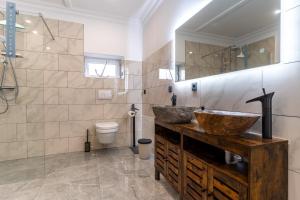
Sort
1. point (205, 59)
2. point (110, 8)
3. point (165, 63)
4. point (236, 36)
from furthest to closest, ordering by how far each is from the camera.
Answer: point (110, 8)
point (165, 63)
point (205, 59)
point (236, 36)

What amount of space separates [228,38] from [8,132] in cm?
323

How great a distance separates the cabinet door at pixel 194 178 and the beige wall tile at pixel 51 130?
2.44 m

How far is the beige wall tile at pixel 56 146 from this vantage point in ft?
9.71

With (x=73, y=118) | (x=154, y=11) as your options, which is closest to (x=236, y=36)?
(x=154, y=11)

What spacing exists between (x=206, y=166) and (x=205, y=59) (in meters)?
1.07

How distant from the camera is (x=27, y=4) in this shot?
9.13ft

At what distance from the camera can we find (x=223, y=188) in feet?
3.58

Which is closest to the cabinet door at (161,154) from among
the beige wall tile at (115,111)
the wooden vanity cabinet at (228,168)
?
the wooden vanity cabinet at (228,168)

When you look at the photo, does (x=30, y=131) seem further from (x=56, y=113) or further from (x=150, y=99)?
(x=150, y=99)

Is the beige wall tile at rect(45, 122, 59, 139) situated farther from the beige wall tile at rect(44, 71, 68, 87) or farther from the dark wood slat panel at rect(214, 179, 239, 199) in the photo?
the dark wood slat panel at rect(214, 179, 239, 199)

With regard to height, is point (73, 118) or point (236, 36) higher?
point (236, 36)

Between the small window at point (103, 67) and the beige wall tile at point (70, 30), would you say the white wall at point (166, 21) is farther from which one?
the beige wall tile at point (70, 30)

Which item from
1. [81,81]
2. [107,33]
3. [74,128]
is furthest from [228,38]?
[74,128]

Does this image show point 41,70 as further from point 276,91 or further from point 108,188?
point 276,91
